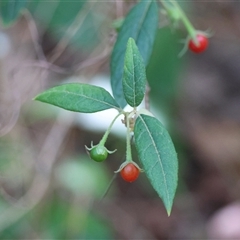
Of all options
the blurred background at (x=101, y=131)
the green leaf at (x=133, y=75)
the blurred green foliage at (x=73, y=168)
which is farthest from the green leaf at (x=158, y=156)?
the blurred green foliage at (x=73, y=168)

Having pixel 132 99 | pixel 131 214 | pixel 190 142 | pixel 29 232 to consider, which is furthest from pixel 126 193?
pixel 132 99

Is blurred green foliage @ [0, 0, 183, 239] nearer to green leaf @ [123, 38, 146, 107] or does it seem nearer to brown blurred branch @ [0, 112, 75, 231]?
brown blurred branch @ [0, 112, 75, 231]

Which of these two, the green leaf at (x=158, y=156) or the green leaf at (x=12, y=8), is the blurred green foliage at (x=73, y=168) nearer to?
the green leaf at (x=12, y=8)

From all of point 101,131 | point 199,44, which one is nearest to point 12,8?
point 199,44

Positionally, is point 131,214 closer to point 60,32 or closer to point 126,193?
point 126,193

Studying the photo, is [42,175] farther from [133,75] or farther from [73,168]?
[133,75]

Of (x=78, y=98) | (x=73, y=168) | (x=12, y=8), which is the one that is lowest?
(x=73, y=168)
